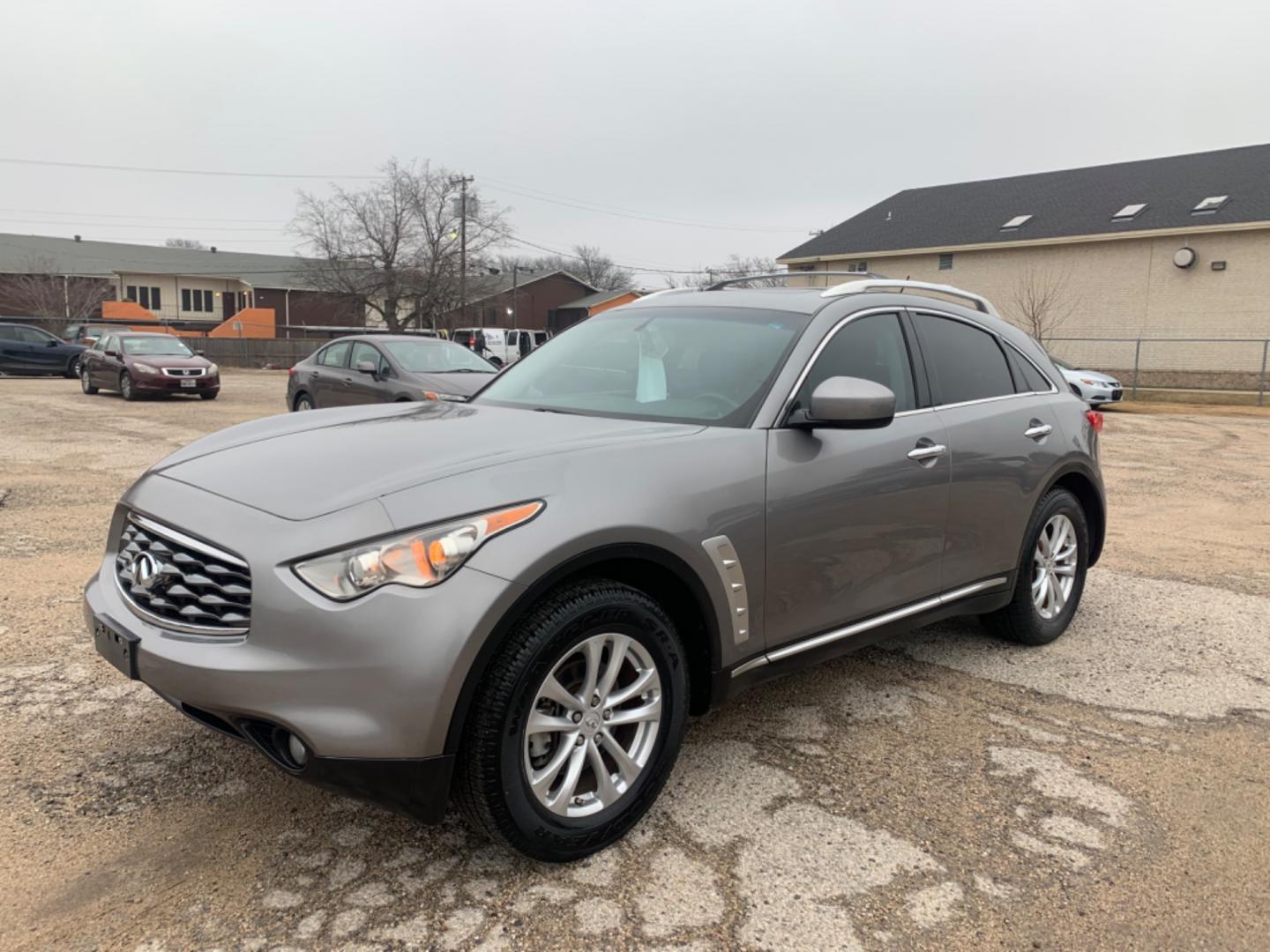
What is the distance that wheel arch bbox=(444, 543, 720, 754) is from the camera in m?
→ 2.28

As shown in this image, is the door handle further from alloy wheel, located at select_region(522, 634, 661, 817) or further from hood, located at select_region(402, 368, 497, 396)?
hood, located at select_region(402, 368, 497, 396)

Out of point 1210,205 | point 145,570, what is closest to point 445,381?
point 145,570

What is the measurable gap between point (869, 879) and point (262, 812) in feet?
6.08

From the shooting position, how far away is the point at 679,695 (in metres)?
2.79

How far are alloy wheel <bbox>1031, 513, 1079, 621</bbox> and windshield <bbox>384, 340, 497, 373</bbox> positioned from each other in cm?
885

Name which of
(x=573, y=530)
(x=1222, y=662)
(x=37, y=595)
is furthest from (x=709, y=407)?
(x=37, y=595)

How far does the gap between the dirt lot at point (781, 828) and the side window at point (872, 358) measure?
1354mm

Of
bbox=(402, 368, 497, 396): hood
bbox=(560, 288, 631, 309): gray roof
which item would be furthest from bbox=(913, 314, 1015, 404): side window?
bbox=(560, 288, 631, 309): gray roof

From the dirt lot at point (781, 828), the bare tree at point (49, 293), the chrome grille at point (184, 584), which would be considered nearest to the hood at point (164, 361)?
the dirt lot at point (781, 828)

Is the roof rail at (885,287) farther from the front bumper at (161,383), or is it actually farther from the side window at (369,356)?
the front bumper at (161,383)

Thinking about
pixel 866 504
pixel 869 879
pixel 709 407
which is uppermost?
pixel 709 407

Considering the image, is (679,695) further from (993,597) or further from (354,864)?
(993,597)

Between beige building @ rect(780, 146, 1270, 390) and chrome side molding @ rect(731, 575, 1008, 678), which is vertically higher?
beige building @ rect(780, 146, 1270, 390)

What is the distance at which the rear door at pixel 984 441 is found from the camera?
383cm
